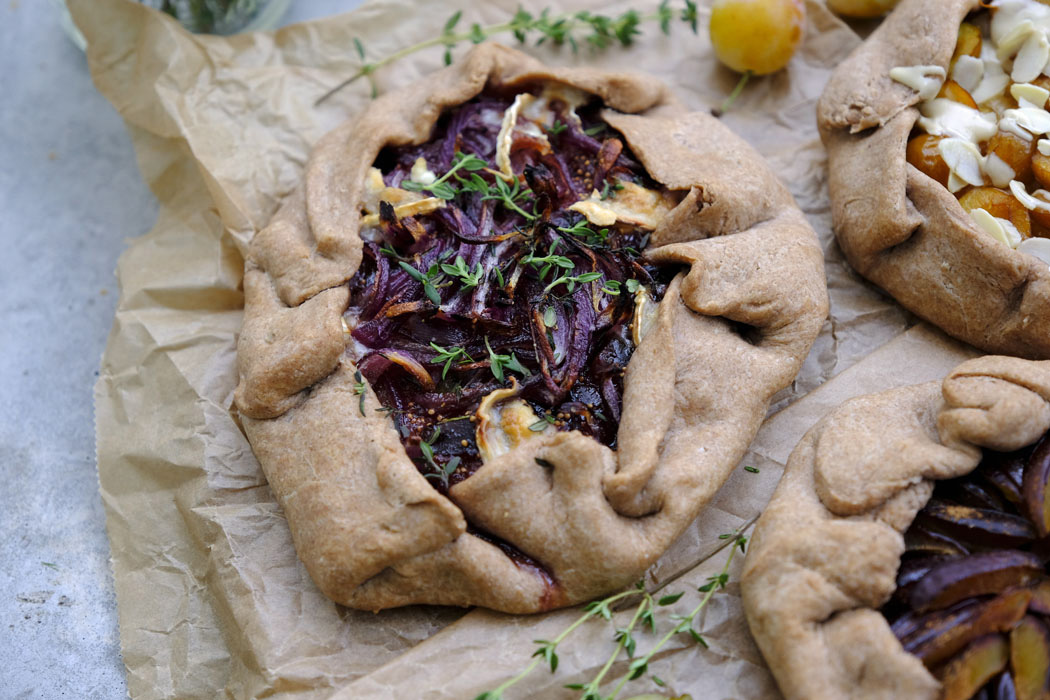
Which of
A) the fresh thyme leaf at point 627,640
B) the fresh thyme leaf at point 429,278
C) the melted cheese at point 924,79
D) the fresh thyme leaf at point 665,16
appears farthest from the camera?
the fresh thyme leaf at point 665,16

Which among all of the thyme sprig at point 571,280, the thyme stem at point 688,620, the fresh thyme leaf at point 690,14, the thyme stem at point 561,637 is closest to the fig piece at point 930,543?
the thyme stem at point 688,620

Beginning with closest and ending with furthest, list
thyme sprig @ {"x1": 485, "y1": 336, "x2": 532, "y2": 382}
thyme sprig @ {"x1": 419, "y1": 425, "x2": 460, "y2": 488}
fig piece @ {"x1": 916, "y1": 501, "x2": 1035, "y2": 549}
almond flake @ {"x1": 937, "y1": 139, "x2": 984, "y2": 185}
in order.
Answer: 1. fig piece @ {"x1": 916, "y1": 501, "x2": 1035, "y2": 549}
2. thyme sprig @ {"x1": 419, "y1": 425, "x2": 460, "y2": 488}
3. thyme sprig @ {"x1": 485, "y1": 336, "x2": 532, "y2": 382}
4. almond flake @ {"x1": 937, "y1": 139, "x2": 984, "y2": 185}

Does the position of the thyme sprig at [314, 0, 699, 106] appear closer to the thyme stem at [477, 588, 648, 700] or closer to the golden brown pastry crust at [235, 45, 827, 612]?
the golden brown pastry crust at [235, 45, 827, 612]

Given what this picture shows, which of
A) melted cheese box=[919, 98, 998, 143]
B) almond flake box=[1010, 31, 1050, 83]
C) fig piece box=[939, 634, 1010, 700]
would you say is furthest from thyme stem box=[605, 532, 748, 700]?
almond flake box=[1010, 31, 1050, 83]

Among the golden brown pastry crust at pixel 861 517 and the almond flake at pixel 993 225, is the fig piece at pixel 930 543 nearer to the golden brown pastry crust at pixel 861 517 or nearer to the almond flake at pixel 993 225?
the golden brown pastry crust at pixel 861 517

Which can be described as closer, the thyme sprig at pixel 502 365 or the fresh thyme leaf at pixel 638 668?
the fresh thyme leaf at pixel 638 668

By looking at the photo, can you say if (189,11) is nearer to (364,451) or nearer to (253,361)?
(253,361)

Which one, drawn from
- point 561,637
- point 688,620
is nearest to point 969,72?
point 688,620
